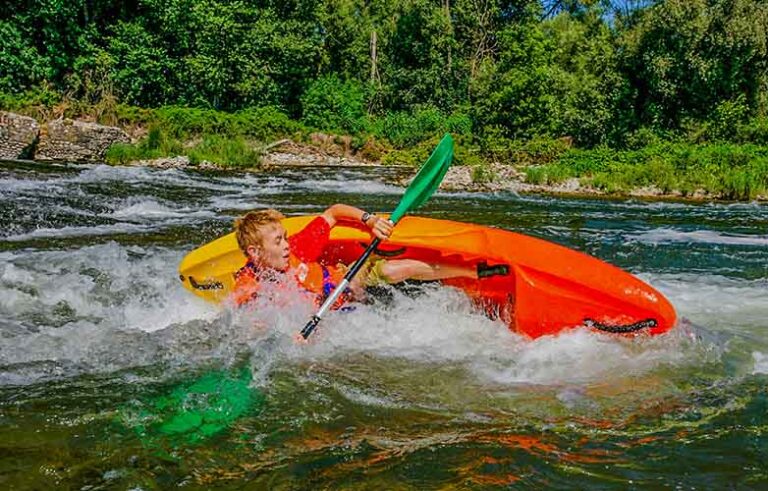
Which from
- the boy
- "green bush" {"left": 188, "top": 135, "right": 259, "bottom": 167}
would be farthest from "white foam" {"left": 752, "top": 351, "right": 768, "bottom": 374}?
"green bush" {"left": 188, "top": 135, "right": 259, "bottom": 167}

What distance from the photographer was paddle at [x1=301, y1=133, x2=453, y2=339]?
144 inches

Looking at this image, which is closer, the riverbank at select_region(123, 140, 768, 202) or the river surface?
the river surface

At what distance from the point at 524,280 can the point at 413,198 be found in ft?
2.81

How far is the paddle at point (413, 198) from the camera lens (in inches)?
144

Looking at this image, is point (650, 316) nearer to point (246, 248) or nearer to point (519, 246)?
point (519, 246)

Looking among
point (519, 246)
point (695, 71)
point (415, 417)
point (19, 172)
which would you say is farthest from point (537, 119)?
point (415, 417)

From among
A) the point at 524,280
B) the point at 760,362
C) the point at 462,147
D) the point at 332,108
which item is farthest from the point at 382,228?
the point at 332,108

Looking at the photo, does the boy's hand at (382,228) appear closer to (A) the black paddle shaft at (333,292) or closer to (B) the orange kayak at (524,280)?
(A) the black paddle shaft at (333,292)

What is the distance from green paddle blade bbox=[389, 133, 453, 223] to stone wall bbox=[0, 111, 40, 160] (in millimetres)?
11418

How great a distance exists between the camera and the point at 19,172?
10711 millimetres

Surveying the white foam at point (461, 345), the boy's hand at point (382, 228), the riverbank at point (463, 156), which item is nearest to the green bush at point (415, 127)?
the riverbank at point (463, 156)

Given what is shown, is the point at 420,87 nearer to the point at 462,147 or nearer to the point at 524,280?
the point at 462,147

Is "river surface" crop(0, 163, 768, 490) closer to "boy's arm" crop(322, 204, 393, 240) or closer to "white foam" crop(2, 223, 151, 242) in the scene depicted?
"boy's arm" crop(322, 204, 393, 240)

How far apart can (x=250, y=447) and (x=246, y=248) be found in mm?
1520
